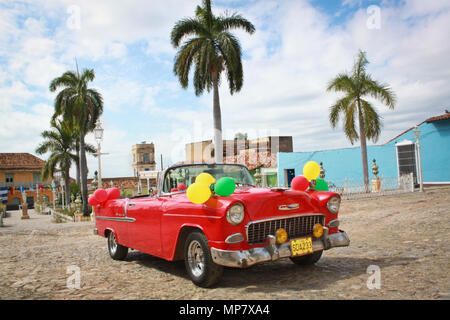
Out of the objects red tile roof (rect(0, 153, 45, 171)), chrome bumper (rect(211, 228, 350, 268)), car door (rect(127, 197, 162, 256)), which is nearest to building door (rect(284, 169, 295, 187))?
car door (rect(127, 197, 162, 256))

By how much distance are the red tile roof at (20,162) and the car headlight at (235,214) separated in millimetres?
59754

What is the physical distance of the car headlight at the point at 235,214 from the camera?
12.2 ft

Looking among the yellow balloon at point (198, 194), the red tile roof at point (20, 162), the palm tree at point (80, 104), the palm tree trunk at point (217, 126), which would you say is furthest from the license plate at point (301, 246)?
the red tile roof at point (20, 162)

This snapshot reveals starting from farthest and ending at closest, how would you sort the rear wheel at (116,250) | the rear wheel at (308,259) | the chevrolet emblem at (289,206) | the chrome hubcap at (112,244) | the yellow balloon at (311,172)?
the chrome hubcap at (112,244), the rear wheel at (116,250), the yellow balloon at (311,172), the rear wheel at (308,259), the chevrolet emblem at (289,206)

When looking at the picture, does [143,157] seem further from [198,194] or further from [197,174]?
[198,194]

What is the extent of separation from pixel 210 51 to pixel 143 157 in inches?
1913

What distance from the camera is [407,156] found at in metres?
23.5

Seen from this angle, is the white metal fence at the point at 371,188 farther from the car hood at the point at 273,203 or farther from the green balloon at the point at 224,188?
the green balloon at the point at 224,188

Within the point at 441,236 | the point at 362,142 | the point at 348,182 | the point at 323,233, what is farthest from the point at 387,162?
the point at 323,233

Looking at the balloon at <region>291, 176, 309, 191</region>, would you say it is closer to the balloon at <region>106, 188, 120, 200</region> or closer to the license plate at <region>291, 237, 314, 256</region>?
the license plate at <region>291, 237, 314, 256</region>

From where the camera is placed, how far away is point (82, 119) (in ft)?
Result: 86.4

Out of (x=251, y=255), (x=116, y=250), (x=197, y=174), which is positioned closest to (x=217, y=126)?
(x=116, y=250)
